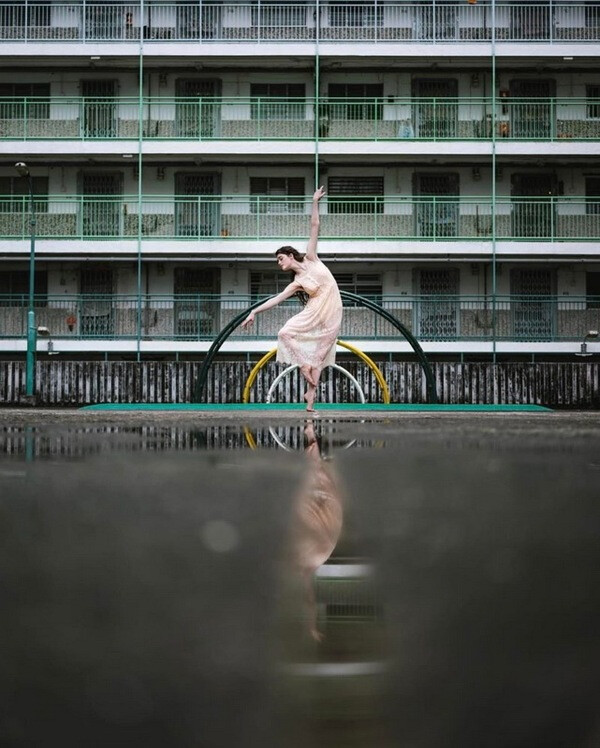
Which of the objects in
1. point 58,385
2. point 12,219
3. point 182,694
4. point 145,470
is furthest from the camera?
point 12,219

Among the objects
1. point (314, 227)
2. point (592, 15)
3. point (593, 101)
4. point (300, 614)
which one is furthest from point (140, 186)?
point (300, 614)

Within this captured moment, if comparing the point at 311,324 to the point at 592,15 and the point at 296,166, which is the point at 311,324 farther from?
the point at 592,15

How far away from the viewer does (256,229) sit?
1281 inches

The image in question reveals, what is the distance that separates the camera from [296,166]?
3447 cm

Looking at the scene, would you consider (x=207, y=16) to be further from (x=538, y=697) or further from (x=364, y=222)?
(x=538, y=697)

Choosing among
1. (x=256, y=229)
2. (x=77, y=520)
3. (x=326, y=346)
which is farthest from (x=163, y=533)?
(x=256, y=229)

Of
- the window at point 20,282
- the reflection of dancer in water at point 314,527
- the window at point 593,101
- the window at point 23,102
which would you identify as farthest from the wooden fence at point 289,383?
the reflection of dancer in water at point 314,527

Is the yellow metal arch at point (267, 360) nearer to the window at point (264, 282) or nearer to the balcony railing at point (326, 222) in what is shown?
the balcony railing at point (326, 222)

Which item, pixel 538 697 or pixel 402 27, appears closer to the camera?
pixel 538 697

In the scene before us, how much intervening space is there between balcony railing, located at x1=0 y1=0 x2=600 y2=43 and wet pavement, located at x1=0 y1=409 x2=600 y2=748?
33.0 meters

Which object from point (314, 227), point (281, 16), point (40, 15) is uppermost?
point (40, 15)

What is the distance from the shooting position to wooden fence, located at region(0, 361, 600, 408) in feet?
75.6

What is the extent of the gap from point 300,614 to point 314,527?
98 cm

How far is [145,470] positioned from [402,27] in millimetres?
32811
